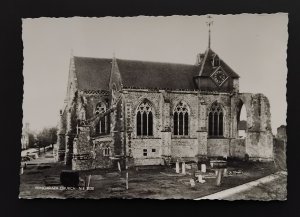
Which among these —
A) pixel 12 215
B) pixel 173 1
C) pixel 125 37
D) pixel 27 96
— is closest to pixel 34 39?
pixel 27 96

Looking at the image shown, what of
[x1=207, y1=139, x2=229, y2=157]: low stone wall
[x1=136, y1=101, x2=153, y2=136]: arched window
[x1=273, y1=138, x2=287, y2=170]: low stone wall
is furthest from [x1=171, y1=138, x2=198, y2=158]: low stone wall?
[x1=273, y1=138, x2=287, y2=170]: low stone wall

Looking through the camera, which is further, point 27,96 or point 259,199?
point 27,96

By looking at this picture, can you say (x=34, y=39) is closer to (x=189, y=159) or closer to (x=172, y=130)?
(x=172, y=130)

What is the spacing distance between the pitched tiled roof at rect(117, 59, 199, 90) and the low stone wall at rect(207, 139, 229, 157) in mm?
797

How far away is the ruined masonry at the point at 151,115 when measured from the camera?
6531mm

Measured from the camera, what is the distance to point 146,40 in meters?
6.40

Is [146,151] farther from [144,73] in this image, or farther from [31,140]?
[31,140]

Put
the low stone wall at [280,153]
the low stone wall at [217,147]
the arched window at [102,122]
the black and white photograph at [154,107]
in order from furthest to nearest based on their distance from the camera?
the arched window at [102,122], the low stone wall at [217,147], the black and white photograph at [154,107], the low stone wall at [280,153]

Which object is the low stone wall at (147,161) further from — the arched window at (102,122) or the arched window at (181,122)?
the arched window at (102,122)

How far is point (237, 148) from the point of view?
6.60 metres

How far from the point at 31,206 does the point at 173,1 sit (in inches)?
128

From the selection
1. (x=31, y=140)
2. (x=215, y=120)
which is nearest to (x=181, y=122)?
(x=215, y=120)

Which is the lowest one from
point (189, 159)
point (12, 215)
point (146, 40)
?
point (12, 215)

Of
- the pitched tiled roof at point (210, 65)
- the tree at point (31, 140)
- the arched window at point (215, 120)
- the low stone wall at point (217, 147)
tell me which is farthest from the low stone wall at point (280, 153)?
the tree at point (31, 140)
